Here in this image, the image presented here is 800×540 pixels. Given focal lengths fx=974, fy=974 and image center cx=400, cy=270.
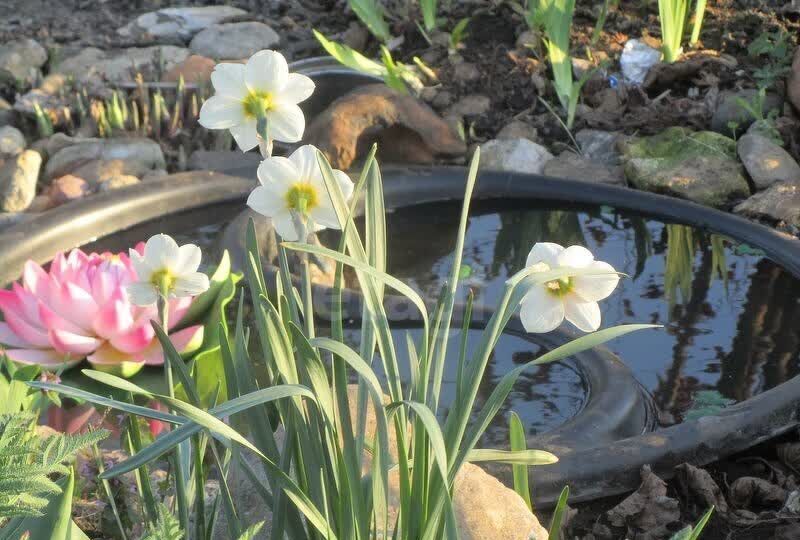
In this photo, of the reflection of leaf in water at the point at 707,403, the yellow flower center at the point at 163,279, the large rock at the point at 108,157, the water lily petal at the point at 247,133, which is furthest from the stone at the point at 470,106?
the yellow flower center at the point at 163,279

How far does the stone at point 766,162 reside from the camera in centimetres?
360

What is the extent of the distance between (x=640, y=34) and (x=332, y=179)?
164 inches

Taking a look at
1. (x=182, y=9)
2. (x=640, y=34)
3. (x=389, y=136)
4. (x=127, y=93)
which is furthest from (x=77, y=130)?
(x=640, y=34)

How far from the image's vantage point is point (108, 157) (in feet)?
12.7

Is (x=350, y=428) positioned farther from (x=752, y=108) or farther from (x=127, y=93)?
(x=127, y=93)

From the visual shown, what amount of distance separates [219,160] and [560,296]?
294 centimetres

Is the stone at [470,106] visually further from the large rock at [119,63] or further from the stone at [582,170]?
the large rock at [119,63]

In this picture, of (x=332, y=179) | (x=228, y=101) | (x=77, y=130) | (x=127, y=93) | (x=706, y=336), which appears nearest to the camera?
(x=332, y=179)

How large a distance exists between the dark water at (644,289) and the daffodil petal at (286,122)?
1.12 m

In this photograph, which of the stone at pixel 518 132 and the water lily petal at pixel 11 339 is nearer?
the water lily petal at pixel 11 339

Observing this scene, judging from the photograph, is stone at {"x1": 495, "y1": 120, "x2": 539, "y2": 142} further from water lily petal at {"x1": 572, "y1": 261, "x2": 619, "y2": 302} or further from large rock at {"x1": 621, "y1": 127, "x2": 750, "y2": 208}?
water lily petal at {"x1": 572, "y1": 261, "x2": 619, "y2": 302}

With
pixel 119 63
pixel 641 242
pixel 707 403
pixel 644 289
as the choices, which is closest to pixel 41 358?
pixel 707 403

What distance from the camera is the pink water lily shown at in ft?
5.12

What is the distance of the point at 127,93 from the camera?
4.63m
